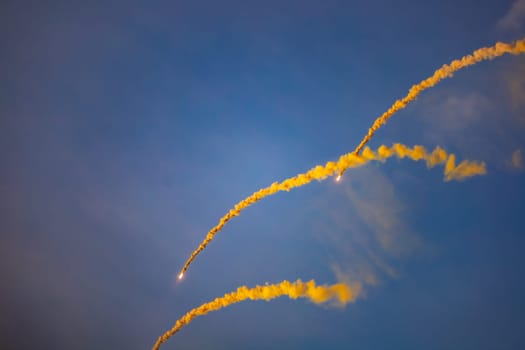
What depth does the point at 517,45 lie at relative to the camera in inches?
1527

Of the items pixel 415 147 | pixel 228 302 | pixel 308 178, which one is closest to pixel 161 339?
pixel 228 302

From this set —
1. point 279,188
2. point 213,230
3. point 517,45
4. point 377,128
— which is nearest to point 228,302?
point 213,230

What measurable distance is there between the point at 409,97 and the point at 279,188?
18.1 meters

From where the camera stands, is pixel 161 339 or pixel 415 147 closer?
pixel 415 147

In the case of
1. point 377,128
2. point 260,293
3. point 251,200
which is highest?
point 251,200

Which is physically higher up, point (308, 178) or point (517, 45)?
point (308, 178)

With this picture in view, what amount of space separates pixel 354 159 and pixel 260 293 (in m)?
21.5

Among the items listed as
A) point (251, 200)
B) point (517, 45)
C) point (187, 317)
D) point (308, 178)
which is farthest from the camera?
point (187, 317)

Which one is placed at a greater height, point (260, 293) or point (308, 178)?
point (308, 178)

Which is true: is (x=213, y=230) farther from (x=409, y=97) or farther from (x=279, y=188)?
(x=409, y=97)

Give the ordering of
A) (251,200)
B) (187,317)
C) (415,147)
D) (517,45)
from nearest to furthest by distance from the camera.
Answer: (517,45) → (415,147) → (251,200) → (187,317)

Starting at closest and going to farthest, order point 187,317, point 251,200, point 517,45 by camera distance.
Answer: point 517,45 → point 251,200 → point 187,317

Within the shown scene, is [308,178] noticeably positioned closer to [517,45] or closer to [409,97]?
[409,97]

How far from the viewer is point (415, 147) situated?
43.7m
